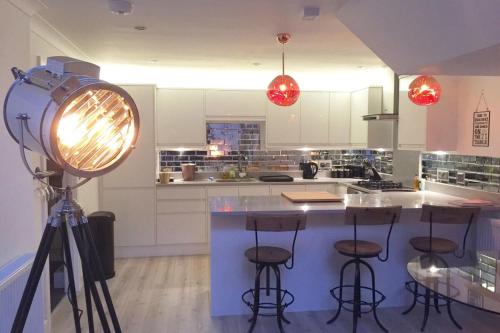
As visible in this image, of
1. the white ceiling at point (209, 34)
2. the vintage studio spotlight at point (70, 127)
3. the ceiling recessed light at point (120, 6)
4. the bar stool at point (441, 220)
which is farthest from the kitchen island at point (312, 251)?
the vintage studio spotlight at point (70, 127)

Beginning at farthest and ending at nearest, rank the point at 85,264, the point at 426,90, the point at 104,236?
the point at 104,236 → the point at 426,90 → the point at 85,264

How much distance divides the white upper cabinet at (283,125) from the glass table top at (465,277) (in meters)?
3.29

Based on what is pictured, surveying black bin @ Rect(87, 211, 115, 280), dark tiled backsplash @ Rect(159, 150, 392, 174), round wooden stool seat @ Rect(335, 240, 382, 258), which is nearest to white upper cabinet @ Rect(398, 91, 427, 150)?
dark tiled backsplash @ Rect(159, 150, 392, 174)

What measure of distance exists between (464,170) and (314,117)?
226cm

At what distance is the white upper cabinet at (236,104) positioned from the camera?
544 centimetres

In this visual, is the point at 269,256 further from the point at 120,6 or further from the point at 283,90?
A: the point at 120,6

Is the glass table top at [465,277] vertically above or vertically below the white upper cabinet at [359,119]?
below

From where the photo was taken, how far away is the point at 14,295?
2.16 meters

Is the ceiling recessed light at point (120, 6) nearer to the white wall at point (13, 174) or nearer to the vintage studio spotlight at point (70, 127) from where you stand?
the white wall at point (13, 174)

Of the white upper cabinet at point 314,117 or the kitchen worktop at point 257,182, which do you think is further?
the white upper cabinet at point 314,117

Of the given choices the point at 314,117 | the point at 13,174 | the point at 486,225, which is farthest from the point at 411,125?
the point at 13,174

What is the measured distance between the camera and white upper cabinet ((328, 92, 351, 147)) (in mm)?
5758

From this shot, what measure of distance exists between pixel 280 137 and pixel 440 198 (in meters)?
2.41

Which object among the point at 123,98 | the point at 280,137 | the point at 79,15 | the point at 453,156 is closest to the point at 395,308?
the point at 453,156
